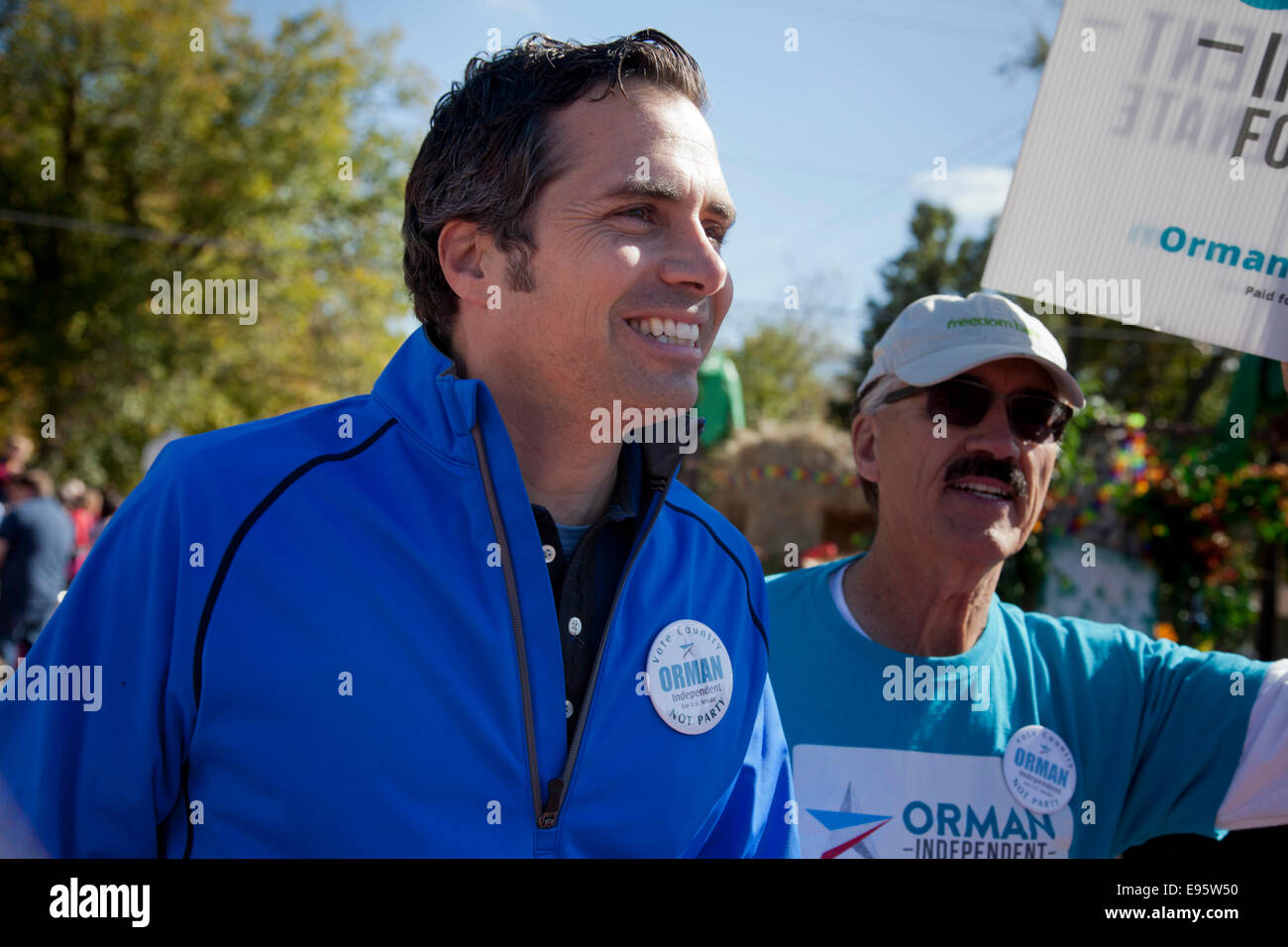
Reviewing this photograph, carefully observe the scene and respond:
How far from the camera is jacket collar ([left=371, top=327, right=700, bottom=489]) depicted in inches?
65.4

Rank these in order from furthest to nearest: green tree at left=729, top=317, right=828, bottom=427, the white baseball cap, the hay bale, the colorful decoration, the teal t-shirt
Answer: green tree at left=729, top=317, right=828, bottom=427 < the hay bale < the colorful decoration < the white baseball cap < the teal t-shirt

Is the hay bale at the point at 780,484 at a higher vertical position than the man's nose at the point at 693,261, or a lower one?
higher

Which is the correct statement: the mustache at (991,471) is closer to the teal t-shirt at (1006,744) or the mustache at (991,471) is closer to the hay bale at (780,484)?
the teal t-shirt at (1006,744)

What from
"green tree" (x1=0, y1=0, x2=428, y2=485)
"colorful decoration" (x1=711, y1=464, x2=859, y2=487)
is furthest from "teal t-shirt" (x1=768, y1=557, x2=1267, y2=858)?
"green tree" (x1=0, y1=0, x2=428, y2=485)

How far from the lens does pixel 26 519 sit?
7.93 meters

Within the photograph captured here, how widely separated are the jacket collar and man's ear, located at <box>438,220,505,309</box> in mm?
116

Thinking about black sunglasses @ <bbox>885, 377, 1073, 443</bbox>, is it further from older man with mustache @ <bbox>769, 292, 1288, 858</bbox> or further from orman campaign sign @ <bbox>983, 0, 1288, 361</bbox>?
orman campaign sign @ <bbox>983, 0, 1288, 361</bbox>

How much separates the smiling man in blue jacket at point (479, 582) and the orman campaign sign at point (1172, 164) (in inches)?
30.3

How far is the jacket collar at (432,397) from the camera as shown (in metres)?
1.66

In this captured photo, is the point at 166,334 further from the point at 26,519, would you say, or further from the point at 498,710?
the point at 498,710

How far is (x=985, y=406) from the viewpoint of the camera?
9.02 feet

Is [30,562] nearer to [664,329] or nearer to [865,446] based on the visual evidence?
[865,446]

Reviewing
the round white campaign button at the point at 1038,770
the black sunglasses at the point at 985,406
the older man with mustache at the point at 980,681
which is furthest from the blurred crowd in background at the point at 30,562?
the round white campaign button at the point at 1038,770

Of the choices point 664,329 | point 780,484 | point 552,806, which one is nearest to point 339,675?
point 552,806
